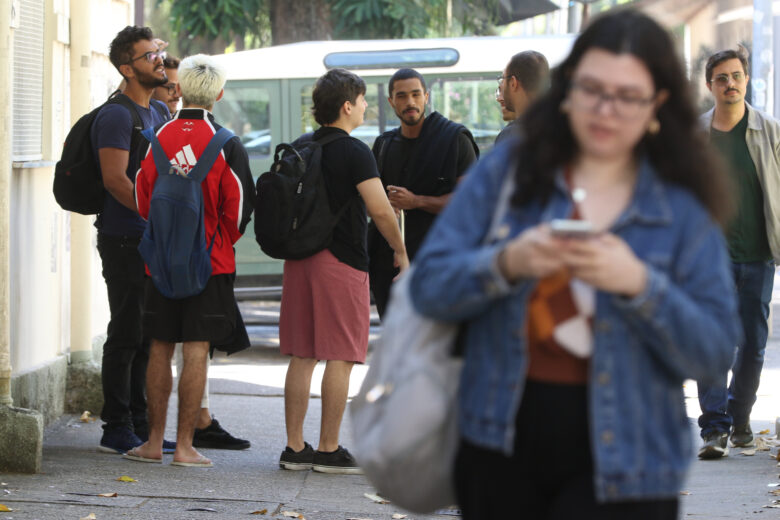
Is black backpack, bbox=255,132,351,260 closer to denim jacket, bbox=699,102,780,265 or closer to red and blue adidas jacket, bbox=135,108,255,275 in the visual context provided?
red and blue adidas jacket, bbox=135,108,255,275

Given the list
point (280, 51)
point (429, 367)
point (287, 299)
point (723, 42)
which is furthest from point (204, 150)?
point (723, 42)

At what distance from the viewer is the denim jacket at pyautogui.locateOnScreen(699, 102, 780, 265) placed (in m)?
6.73

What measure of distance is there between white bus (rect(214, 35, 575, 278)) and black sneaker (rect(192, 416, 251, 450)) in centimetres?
547

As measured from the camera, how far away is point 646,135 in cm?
267

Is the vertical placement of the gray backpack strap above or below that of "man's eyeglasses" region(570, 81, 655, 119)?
below

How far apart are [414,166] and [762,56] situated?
884cm

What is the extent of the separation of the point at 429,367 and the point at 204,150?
3779 millimetres

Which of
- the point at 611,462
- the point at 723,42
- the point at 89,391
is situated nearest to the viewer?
the point at 611,462

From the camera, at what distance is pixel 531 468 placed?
8.41ft

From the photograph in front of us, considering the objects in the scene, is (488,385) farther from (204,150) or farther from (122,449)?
(122,449)

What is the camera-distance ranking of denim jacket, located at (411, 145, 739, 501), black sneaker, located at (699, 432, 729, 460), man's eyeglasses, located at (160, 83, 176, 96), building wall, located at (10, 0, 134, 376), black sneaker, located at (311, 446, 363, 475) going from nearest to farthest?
1. denim jacket, located at (411, 145, 739, 501)
2. black sneaker, located at (311, 446, 363, 475)
3. black sneaker, located at (699, 432, 729, 460)
4. building wall, located at (10, 0, 134, 376)
5. man's eyeglasses, located at (160, 83, 176, 96)

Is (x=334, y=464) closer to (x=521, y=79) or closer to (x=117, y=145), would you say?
(x=117, y=145)

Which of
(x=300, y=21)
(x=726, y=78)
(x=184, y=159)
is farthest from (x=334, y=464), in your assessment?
(x=300, y=21)

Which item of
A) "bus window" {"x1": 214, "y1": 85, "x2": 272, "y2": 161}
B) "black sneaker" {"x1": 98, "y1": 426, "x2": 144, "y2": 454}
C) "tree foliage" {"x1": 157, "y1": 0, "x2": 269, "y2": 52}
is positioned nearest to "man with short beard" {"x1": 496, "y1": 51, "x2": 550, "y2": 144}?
"black sneaker" {"x1": 98, "y1": 426, "x2": 144, "y2": 454}
